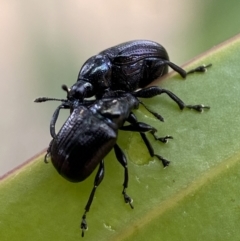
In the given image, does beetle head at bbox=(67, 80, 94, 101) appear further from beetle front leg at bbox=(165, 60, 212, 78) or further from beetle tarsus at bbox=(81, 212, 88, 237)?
beetle tarsus at bbox=(81, 212, 88, 237)

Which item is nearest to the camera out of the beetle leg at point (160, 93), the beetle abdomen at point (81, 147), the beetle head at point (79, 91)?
the beetle abdomen at point (81, 147)

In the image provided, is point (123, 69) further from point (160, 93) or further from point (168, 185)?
point (168, 185)

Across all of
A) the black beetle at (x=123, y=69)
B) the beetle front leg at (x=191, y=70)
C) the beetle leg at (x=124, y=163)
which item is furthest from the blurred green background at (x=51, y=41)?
the beetle leg at (x=124, y=163)

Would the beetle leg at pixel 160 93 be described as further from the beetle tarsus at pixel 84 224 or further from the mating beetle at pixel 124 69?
the beetle tarsus at pixel 84 224

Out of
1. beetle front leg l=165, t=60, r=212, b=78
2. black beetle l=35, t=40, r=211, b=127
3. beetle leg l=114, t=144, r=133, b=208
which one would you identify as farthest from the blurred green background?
beetle leg l=114, t=144, r=133, b=208

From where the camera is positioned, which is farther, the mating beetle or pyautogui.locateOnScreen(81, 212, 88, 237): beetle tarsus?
the mating beetle

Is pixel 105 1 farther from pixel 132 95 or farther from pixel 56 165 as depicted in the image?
pixel 56 165
